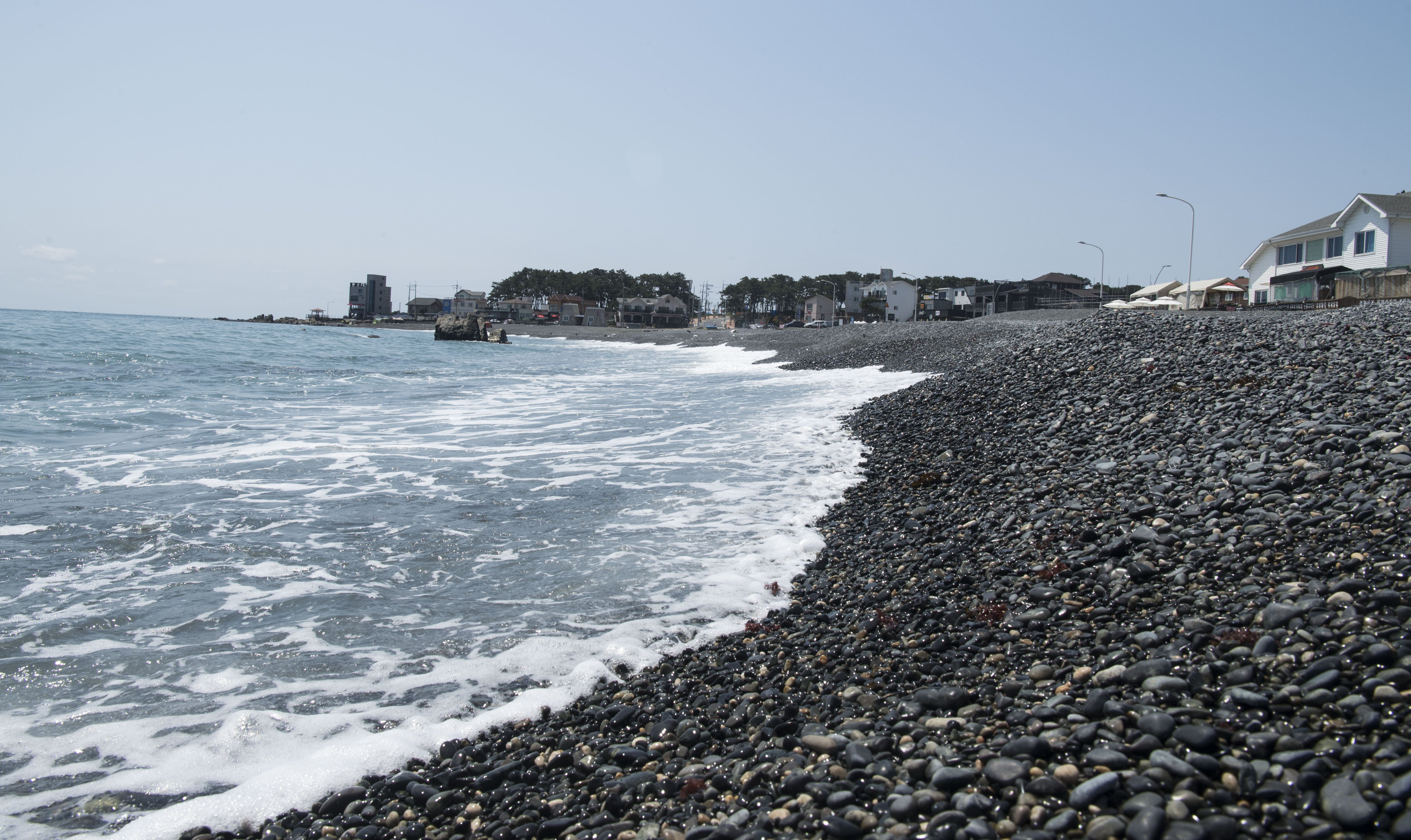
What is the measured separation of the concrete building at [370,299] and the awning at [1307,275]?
557 ft

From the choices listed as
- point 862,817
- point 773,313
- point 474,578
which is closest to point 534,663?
point 474,578

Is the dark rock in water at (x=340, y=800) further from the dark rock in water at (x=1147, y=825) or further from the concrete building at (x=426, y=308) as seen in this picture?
the concrete building at (x=426, y=308)

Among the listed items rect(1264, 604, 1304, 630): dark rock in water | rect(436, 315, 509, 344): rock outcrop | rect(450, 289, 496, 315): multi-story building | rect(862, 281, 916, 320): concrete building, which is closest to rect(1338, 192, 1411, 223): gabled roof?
rect(1264, 604, 1304, 630): dark rock in water

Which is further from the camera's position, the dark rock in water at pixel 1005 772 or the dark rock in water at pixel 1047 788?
the dark rock in water at pixel 1005 772

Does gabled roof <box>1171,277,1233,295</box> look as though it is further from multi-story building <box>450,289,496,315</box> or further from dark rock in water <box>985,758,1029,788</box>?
multi-story building <box>450,289,496,315</box>

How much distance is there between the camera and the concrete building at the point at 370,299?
571 feet

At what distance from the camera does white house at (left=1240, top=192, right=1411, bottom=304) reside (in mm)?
39000

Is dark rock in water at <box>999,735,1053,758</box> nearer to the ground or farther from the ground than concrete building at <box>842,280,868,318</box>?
nearer to the ground

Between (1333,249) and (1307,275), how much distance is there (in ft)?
6.60

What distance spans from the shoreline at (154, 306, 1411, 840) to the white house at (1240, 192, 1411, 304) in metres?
42.6

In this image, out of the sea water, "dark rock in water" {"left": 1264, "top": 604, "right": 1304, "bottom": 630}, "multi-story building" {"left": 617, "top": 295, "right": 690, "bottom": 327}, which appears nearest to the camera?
"dark rock in water" {"left": 1264, "top": 604, "right": 1304, "bottom": 630}

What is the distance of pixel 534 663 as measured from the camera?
5711 mm

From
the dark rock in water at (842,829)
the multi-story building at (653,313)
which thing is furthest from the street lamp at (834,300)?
the dark rock in water at (842,829)

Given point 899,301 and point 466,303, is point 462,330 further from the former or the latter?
point 466,303
